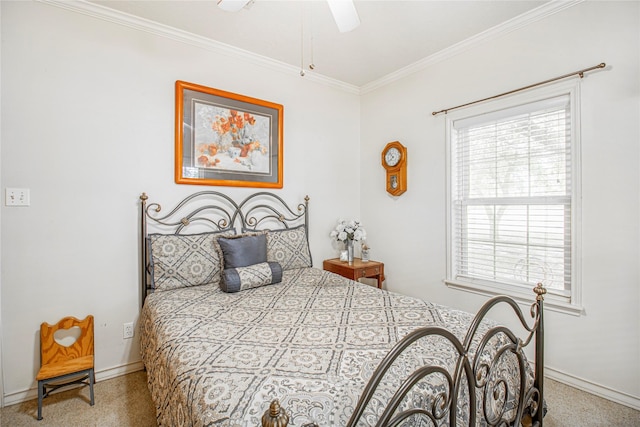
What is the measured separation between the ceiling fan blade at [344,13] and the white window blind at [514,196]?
59.0 inches

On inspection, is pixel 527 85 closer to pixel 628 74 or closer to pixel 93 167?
pixel 628 74

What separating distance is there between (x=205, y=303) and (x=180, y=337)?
50cm

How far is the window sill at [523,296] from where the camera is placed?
212cm

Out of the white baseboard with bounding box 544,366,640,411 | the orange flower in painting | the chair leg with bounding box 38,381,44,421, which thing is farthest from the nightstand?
the chair leg with bounding box 38,381,44,421

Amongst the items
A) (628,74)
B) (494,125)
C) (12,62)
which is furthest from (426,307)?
(12,62)

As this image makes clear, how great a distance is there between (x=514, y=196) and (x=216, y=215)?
2478 mm

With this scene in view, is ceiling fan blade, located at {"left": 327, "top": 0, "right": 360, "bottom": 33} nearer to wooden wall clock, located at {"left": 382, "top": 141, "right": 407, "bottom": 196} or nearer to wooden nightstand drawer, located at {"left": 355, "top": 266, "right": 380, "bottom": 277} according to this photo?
wooden wall clock, located at {"left": 382, "top": 141, "right": 407, "bottom": 196}

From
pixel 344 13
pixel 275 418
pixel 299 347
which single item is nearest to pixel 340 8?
pixel 344 13

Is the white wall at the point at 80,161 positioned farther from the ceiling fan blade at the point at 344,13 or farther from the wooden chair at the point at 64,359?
the ceiling fan blade at the point at 344,13

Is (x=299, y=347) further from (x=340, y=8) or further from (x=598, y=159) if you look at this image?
(x=598, y=159)

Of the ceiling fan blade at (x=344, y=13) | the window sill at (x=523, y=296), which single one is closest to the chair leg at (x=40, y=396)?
the ceiling fan blade at (x=344, y=13)

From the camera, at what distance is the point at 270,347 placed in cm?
131

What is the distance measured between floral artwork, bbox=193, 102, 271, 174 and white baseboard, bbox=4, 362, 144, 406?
65.6 inches

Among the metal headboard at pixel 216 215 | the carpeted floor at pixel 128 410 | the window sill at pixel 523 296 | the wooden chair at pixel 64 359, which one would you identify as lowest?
the carpeted floor at pixel 128 410
